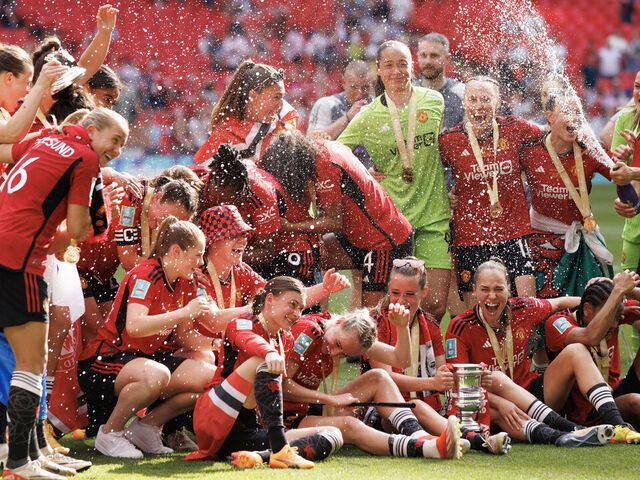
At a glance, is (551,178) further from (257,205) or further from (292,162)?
(257,205)

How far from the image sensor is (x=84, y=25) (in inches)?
711

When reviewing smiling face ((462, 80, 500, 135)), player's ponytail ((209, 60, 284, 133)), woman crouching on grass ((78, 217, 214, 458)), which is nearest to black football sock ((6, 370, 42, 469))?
woman crouching on grass ((78, 217, 214, 458))

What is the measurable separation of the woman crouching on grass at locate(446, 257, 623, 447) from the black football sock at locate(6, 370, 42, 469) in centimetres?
225

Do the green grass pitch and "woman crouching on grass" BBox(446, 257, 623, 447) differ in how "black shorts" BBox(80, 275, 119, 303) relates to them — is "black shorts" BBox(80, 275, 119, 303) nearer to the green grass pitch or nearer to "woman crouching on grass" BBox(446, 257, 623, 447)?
the green grass pitch

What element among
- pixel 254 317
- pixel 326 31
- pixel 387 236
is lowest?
pixel 254 317

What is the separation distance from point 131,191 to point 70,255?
0.54m

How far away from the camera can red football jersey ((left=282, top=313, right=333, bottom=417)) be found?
4602mm

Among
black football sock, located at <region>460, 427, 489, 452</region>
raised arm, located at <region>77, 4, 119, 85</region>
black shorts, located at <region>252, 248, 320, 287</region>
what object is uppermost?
raised arm, located at <region>77, 4, 119, 85</region>

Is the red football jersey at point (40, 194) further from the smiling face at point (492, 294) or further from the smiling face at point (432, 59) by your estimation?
the smiling face at point (432, 59)

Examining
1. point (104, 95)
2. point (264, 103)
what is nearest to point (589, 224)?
point (264, 103)

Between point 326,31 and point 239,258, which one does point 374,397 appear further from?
point 326,31

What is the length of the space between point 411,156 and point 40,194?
9.69 feet

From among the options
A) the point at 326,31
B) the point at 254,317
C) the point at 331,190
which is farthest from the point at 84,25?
the point at 254,317

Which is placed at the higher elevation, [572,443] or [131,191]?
[131,191]
